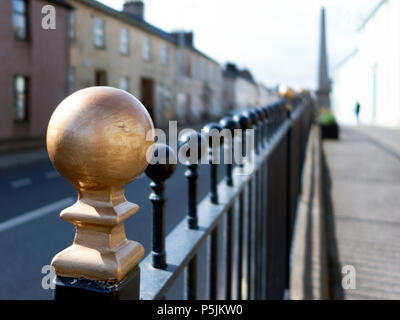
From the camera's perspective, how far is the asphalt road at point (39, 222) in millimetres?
1037

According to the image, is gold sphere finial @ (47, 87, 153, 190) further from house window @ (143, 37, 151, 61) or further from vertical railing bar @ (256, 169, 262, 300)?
house window @ (143, 37, 151, 61)

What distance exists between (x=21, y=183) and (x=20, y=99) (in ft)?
23.1

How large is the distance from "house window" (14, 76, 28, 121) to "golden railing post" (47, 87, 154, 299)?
1072 mm

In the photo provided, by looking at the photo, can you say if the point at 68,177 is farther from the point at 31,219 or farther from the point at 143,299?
the point at 31,219

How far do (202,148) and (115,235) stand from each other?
478mm

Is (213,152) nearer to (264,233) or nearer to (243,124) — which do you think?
(243,124)

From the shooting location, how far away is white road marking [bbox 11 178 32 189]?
24.9 ft

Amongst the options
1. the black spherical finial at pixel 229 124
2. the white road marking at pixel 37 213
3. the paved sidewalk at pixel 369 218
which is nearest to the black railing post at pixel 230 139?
the black spherical finial at pixel 229 124

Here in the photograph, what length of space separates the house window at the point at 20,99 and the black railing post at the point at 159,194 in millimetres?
914

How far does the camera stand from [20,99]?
160cm

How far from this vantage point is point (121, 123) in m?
0.44

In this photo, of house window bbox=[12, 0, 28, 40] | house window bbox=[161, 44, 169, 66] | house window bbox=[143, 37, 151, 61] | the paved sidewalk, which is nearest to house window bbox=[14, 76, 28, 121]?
house window bbox=[12, 0, 28, 40]

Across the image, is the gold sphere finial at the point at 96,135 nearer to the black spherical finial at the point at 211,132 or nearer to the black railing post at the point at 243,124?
the black spherical finial at the point at 211,132
